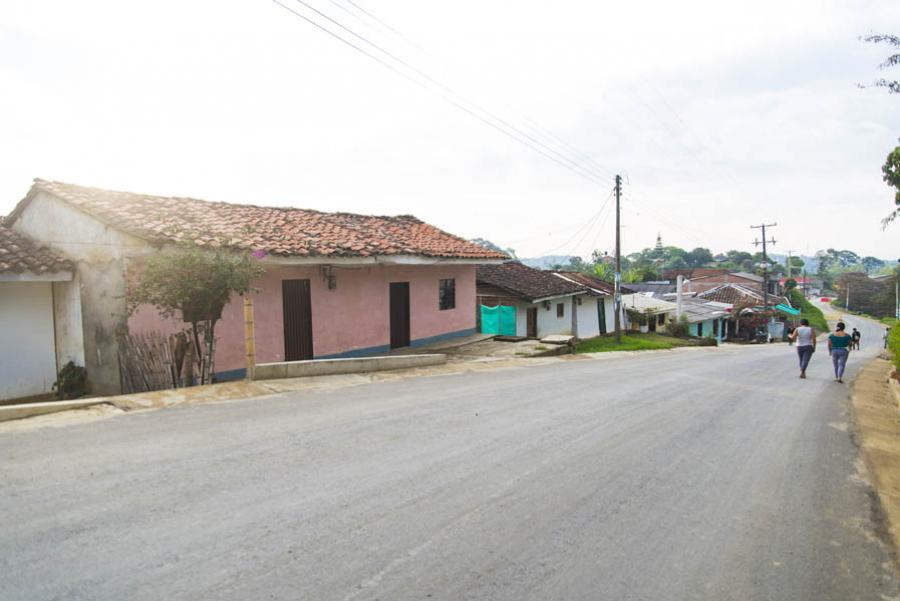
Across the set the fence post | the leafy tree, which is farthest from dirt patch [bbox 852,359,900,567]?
the leafy tree

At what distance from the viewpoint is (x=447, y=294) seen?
716 inches

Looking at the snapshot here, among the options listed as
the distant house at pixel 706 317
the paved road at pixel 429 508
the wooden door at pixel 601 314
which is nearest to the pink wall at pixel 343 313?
the paved road at pixel 429 508

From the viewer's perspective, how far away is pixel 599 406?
8664 millimetres

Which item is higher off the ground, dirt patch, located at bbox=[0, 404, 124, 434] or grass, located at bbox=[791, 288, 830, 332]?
dirt patch, located at bbox=[0, 404, 124, 434]

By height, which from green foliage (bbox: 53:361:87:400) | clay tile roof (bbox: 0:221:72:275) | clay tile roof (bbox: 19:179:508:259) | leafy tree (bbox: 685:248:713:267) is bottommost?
green foliage (bbox: 53:361:87:400)

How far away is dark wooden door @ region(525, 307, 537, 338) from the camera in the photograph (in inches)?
995

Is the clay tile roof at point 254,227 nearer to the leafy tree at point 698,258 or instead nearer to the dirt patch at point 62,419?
the dirt patch at point 62,419

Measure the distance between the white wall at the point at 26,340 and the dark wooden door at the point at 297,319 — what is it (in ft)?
14.5

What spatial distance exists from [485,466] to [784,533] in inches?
102

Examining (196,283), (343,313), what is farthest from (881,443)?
(343,313)

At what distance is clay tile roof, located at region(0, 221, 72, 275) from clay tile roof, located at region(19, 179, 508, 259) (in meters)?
1.09

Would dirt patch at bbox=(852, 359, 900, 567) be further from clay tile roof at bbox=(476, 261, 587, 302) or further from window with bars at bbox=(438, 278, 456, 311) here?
clay tile roof at bbox=(476, 261, 587, 302)

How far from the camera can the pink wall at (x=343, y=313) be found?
37.2 feet

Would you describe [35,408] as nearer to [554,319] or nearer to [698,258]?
[554,319]
